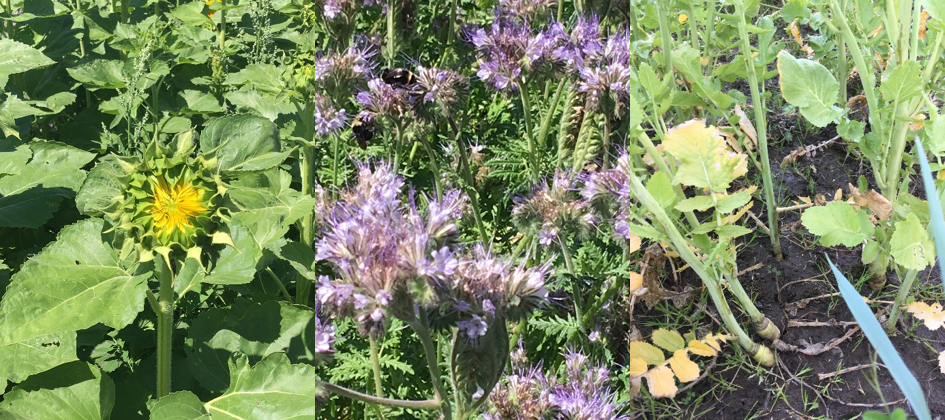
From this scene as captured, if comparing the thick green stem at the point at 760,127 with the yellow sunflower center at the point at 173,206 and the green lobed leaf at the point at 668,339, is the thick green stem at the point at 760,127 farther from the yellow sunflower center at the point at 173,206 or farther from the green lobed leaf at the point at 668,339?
the yellow sunflower center at the point at 173,206

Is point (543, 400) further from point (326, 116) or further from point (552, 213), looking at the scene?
point (326, 116)

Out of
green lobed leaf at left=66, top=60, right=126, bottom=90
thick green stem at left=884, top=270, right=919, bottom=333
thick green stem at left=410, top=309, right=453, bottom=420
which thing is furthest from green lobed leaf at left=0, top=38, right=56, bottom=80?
thick green stem at left=884, top=270, right=919, bottom=333

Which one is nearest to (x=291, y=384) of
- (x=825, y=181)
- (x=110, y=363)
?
(x=110, y=363)

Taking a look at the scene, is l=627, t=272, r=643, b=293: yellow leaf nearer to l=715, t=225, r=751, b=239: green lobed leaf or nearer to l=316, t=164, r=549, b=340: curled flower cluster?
l=715, t=225, r=751, b=239: green lobed leaf

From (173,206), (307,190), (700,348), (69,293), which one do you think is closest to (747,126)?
(700,348)

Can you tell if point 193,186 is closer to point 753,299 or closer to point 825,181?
point 753,299

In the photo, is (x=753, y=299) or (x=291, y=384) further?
(x=753, y=299)

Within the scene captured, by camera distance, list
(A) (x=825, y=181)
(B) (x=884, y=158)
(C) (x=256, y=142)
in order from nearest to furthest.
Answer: (C) (x=256, y=142)
(B) (x=884, y=158)
(A) (x=825, y=181)
